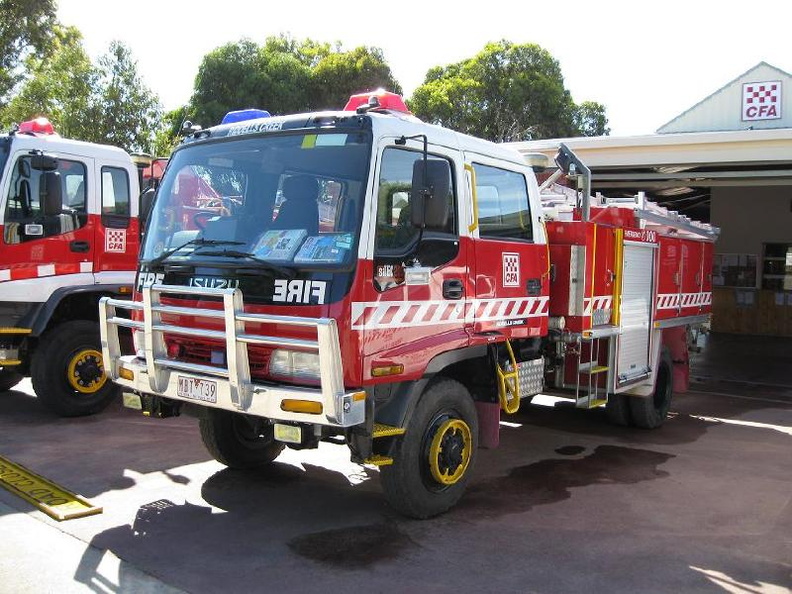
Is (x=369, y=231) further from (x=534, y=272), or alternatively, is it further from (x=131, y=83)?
Result: (x=131, y=83)

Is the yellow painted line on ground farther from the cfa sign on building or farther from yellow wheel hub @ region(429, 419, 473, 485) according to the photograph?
the cfa sign on building

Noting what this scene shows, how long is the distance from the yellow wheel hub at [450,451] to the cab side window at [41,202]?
457cm

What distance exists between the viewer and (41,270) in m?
7.50

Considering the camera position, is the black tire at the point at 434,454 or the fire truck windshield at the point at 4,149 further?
the fire truck windshield at the point at 4,149

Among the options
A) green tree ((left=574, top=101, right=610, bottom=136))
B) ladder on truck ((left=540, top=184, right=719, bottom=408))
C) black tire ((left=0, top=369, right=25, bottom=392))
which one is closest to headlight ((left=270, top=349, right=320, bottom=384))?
ladder on truck ((left=540, top=184, right=719, bottom=408))

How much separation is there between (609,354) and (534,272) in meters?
1.65

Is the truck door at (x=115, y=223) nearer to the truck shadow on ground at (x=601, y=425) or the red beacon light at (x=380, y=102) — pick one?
the red beacon light at (x=380, y=102)

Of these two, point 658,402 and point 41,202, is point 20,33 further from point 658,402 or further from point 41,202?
point 658,402

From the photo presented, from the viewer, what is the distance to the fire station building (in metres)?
11.8

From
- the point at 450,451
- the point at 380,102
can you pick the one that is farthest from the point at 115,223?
the point at 450,451

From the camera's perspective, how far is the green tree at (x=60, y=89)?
73.1 ft

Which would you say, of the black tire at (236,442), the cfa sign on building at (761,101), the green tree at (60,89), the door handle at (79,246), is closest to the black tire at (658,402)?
the black tire at (236,442)

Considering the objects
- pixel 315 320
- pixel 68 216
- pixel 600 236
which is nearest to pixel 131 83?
pixel 68 216

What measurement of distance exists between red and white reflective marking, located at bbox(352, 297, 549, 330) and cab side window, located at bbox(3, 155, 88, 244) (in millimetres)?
4245
